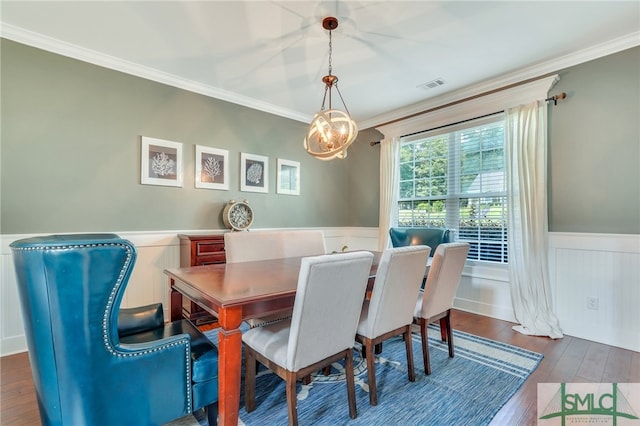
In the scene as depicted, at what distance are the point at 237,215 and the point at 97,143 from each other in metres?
1.52

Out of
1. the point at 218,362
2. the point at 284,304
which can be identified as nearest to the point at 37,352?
the point at 218,362

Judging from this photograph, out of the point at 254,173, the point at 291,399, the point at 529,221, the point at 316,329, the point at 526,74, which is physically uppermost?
the point at 526,74

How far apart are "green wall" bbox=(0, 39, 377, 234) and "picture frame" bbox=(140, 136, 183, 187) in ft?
0.19

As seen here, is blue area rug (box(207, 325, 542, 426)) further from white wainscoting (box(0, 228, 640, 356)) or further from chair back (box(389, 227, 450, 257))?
chair back (box(389, 227, 450, 257))

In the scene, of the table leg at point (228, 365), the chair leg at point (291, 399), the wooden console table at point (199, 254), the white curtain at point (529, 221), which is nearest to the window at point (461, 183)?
the white curtain at point (529, 221)

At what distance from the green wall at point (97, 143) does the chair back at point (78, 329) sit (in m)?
1.92

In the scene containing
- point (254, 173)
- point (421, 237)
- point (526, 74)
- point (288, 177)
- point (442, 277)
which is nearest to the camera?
point (442, 277)

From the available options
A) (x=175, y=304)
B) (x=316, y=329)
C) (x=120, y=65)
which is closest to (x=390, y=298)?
(x=316, y=329)

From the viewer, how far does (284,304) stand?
147 centimetres

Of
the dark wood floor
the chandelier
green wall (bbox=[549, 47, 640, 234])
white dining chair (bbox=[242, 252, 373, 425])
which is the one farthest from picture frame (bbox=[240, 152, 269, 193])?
green wall (bbox=[549, 47, 640, 234])

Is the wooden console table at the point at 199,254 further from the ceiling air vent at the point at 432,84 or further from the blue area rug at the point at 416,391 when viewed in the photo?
the ceiling air vent at the point at 432,84

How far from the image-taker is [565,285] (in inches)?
110

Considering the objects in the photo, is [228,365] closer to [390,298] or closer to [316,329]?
[316,329]

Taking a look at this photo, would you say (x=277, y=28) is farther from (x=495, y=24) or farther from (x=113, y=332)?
(x=113, y=332)
